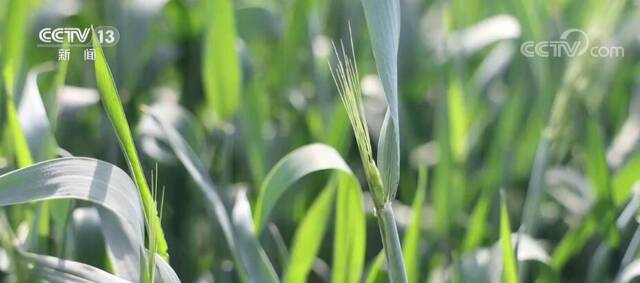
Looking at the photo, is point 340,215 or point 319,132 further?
point 319,132

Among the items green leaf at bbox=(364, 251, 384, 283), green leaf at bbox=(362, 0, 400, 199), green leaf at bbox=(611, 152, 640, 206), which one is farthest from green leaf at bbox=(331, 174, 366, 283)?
green leaf at bbox=(611, 152, 640, 206)

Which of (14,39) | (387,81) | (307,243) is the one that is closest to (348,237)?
(307,243)

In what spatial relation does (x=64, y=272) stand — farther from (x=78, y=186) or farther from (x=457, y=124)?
(x=457, y=124)

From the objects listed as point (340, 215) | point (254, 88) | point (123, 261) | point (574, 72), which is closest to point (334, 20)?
point (254, 88)

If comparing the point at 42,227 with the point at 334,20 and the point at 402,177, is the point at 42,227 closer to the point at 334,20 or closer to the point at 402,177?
the point at 402,177

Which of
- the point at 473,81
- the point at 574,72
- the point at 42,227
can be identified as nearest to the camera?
the point at 42,227

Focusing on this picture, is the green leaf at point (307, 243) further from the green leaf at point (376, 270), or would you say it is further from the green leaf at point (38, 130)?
the green leaf at point (38, 130)

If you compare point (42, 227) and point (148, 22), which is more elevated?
point (148, 22)

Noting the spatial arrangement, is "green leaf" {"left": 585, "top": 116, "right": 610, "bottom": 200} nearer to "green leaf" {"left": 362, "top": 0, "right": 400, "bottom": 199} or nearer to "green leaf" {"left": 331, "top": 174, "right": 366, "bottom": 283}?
"green leaf" {"left": 331, "top": 174, "right": 366, "bottom": 283}

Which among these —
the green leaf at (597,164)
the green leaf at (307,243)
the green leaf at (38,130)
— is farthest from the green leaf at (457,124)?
the green leaf at (38,130)
